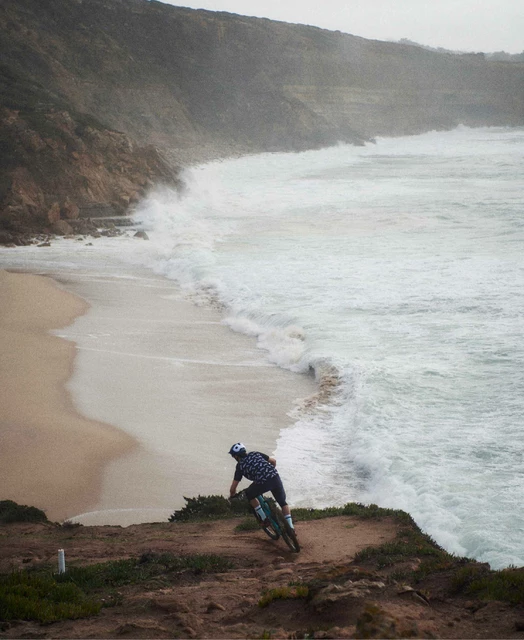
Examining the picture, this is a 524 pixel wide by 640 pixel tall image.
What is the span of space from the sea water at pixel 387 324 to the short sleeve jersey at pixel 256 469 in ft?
8.08

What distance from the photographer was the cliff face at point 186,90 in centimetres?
4222

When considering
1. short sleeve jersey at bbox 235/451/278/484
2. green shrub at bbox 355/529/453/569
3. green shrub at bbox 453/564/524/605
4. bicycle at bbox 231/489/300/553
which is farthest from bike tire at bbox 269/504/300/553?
green shrub at bbox 453/564/524/605

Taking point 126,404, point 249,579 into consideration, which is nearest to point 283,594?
point 249,579

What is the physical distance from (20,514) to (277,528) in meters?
3.62

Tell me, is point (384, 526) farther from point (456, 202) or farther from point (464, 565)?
point (456, 202)

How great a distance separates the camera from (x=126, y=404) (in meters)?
14.1

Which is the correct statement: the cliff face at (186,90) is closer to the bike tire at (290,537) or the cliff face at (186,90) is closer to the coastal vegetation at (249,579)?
the coastal vegetation at (249,579)

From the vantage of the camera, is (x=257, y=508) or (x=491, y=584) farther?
(x=257, y=508)

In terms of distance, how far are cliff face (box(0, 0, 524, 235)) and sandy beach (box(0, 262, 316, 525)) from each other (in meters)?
19.7

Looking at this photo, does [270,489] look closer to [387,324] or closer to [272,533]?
[272,533]

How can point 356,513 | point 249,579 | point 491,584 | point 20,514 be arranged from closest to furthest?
point 491,584, point 249,579, point 356,513, point 20,514

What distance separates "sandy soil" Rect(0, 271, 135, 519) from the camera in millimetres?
Result: 10828

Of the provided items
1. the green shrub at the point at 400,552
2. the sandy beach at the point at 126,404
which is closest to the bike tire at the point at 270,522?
the green shrub at the point at 400,552

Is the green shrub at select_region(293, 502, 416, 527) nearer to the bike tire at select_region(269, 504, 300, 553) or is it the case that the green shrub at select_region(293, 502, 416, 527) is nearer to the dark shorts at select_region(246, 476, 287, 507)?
the bike tire at select_region(269, 504, 300, 553)
